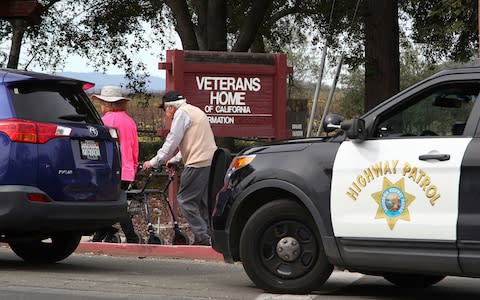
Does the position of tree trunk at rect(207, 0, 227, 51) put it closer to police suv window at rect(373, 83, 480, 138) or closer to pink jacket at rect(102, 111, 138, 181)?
pink jacket at rect(102, 111, 138, 181)

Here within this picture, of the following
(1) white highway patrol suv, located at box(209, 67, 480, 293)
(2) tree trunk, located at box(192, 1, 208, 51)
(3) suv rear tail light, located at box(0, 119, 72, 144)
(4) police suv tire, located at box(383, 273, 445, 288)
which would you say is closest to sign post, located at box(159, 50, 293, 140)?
(3) suv rear tail light, located at box(0, 119, 72, 144)

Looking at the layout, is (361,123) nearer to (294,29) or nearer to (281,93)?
(281,93)

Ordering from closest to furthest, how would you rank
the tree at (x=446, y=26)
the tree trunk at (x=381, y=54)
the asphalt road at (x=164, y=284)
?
the asphalt road at (x=164, y=284)
the tree at (x=446, y=26)
the tree trunk at (x=381, y=54)

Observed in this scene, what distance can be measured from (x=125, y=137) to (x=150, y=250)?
4.54 feet

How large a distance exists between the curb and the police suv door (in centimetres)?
340

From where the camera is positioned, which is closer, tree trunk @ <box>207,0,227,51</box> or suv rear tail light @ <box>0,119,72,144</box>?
suv rear tail light @ <box>0,119,72,144</box>

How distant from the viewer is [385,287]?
883cm

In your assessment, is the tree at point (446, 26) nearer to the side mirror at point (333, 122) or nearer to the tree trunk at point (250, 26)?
the tree trunk at point (250, 26)

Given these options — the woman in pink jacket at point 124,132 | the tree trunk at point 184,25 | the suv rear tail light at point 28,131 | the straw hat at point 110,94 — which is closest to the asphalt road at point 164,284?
the woman in pink jacket at point 124,132

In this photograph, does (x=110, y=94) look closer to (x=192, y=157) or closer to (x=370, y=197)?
(x=192, y=157)

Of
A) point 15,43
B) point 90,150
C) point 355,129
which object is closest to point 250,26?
point 15,43

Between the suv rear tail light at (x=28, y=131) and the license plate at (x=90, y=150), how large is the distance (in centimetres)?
34

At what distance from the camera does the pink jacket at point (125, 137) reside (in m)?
11.6

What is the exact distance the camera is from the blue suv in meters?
8.93
